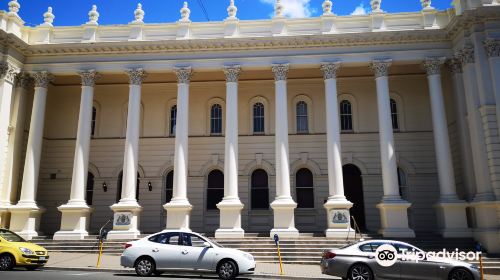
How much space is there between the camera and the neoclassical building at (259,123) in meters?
19.0

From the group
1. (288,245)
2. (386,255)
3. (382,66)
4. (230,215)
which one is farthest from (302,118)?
(386,255)

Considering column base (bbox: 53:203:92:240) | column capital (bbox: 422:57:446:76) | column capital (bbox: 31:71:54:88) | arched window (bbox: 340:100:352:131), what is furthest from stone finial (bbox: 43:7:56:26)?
column capital (bbox: 422:57:446:76)

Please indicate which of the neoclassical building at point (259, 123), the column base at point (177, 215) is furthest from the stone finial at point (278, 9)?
the column base at point (177, 215)

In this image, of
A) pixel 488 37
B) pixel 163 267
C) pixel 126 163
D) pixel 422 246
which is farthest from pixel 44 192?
pixel 488 37

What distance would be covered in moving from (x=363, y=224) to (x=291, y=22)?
1156 cm

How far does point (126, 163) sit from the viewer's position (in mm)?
20234

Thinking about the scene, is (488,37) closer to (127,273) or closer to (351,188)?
(351,188)

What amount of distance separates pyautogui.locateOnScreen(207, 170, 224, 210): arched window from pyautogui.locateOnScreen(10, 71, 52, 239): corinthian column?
8740 millimetres

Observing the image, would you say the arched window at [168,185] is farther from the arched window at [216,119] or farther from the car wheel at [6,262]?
the car wheel at [6,262]

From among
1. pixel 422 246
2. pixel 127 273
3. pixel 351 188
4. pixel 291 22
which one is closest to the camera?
pixel 127 273

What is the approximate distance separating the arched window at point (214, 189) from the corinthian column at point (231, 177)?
154 inches

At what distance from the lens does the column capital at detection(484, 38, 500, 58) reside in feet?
59.6

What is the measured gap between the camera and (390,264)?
11.2 metres

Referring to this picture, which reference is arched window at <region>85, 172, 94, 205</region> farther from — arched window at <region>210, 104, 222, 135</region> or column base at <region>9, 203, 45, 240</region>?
arched window at <region>210, 104, 222, 135</region>
